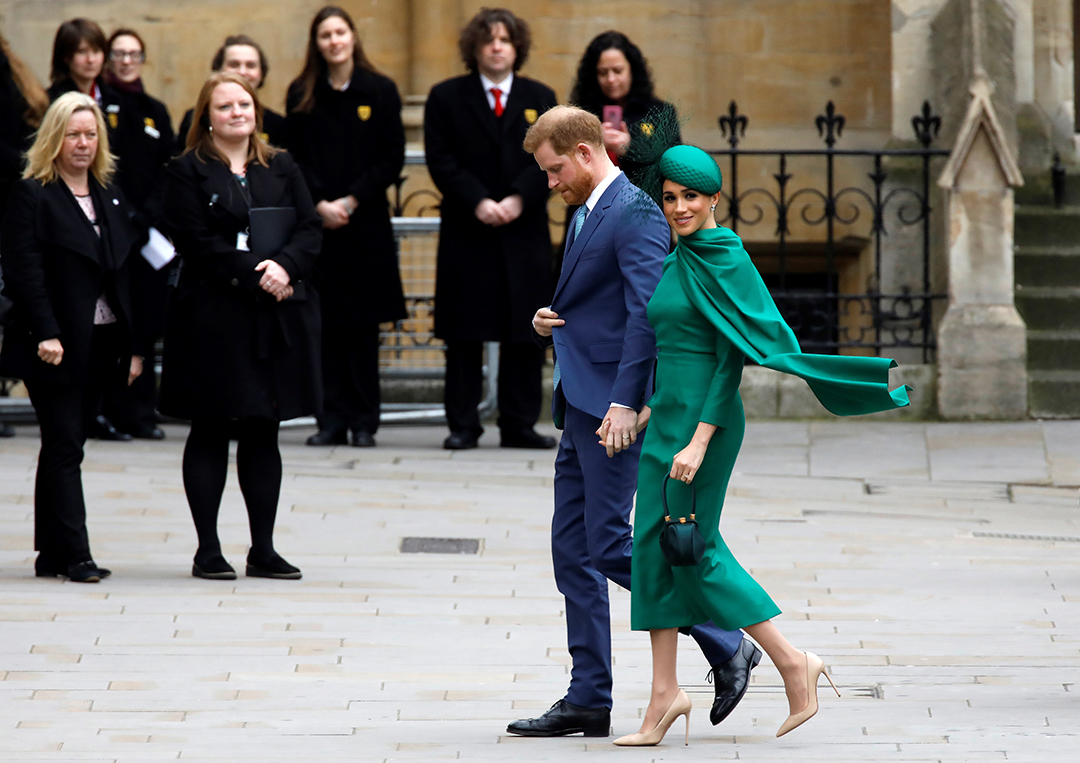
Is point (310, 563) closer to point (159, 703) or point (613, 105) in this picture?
point (159, 703)

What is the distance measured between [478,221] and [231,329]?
10.9ft

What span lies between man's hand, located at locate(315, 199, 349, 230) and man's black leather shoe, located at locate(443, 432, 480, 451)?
139 centimetres

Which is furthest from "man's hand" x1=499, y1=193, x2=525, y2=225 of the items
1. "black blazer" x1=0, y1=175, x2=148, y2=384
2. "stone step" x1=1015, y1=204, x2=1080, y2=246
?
"stone step" x1=1015, y1=204, x2=1080, y2=246

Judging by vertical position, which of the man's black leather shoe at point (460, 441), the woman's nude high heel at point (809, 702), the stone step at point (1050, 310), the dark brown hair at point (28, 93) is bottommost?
the woman's nude high heel at point (809, 702)

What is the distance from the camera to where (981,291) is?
11.1m

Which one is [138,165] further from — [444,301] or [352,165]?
[444,301]

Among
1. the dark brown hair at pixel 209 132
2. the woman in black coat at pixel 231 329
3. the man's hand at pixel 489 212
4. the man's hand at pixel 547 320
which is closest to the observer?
the man's hand at pixel 547 320

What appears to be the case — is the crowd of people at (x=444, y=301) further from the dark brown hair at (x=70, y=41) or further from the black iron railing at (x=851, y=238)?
the black iron railing at (x=851, y=238)

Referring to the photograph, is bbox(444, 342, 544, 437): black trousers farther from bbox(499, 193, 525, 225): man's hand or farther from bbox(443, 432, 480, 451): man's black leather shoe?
bbox(499, 193, 525, 225): man's hand

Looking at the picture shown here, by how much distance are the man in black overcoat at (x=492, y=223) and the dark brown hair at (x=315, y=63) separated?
0.50 m

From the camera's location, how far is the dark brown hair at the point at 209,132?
7.09m

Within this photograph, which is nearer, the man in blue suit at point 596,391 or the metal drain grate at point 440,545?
the man in blue suit at point 596,391

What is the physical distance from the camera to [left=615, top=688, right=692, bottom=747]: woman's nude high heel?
15.5 ft

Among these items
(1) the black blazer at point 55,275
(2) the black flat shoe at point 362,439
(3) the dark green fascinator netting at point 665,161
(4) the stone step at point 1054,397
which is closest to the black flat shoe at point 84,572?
(1) the black blazer at point 55,275
